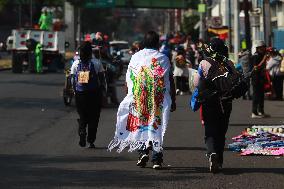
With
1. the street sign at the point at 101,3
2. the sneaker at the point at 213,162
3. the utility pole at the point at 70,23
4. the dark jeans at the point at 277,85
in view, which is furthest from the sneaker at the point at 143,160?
the utility pole at the point at 70,23

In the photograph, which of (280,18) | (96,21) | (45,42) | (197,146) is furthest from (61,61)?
(96,21)

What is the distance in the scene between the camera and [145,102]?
10609 mm

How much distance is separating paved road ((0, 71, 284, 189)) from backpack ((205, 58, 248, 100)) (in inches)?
40.5

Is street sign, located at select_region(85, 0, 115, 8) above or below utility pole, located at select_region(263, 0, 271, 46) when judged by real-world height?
above

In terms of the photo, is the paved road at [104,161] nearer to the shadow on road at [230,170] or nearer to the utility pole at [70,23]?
the shadow on road at [230,170]

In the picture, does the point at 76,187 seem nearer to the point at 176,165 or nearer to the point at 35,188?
the point at 35,188

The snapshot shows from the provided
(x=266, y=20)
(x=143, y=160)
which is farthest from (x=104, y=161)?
(x=266, y=20)

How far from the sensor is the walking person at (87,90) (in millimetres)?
12953

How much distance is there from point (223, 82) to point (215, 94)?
188mm

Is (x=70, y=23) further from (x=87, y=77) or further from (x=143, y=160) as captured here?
(x=143, y=160)

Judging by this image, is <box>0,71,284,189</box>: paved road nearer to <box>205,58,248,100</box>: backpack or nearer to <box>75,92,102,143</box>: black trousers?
<box>75,92,102,143</box>: black trousers

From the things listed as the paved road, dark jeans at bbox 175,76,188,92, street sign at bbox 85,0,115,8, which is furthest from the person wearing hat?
street sign at bbox 85,0,115,8

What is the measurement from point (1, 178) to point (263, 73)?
9.68 meters

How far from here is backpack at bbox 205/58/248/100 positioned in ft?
33.9
